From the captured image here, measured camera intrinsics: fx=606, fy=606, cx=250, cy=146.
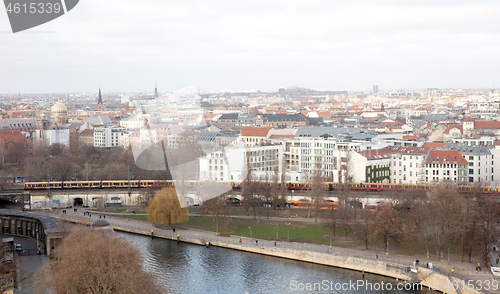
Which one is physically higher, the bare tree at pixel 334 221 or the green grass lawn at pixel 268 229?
the bare tree at pixel 334 221

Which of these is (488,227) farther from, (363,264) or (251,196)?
(251,196)

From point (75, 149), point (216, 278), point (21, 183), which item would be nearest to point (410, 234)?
point (216, 278)

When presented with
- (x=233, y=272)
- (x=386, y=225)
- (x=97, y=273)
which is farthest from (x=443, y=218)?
(x=97, y=273)

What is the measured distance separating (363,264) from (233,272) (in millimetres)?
5111

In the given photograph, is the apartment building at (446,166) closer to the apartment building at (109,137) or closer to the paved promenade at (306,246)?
the paved promenade at (306,246)

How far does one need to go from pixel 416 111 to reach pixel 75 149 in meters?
70.1

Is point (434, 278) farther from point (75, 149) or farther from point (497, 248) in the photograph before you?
point (75, 149)

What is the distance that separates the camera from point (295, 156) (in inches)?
1766

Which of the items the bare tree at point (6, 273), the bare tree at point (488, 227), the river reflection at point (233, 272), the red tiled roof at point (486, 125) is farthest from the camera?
the red tiled roof at point (486, 125)

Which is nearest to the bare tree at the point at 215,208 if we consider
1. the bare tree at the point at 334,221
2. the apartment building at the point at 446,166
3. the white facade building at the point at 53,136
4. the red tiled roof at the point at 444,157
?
the bare tree at the point at 334,221

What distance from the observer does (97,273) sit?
56.1 feet

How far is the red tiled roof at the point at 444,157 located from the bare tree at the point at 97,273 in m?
24.3

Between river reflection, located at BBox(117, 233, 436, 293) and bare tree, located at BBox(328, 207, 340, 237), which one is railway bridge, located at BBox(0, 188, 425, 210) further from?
river reflection, located at BBox(117, 233, 436, 293)

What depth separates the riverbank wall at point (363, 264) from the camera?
20.9m
